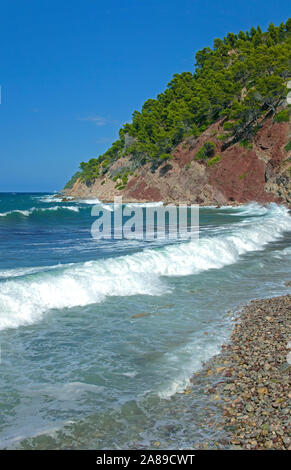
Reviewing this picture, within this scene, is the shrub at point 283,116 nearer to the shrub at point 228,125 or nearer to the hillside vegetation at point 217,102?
the hillside vegetation at point 217,102

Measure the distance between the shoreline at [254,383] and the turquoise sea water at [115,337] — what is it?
0.33m

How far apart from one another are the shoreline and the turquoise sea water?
1.07 ft

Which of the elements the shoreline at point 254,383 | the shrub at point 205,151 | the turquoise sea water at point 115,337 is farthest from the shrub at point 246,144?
the shoreline at point 254,383

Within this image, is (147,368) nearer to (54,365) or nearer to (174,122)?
(54,365)

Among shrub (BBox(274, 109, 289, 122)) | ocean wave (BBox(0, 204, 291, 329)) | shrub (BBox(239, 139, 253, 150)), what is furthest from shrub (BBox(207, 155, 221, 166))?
ocean wave (BBox(0, 204, 291, 329))

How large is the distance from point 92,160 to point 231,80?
57918 millimetres

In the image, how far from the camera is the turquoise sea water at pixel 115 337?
15.7 feet

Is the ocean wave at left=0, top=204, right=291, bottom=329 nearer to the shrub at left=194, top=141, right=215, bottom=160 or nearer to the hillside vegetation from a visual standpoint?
the hillside vegetation

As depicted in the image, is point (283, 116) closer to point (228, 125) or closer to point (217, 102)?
point (228, 125)

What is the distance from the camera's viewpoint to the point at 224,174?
176 ft

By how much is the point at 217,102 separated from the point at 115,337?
6245 centimetres

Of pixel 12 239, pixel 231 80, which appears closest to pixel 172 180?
pixel 231 80

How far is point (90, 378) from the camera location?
241 inches
